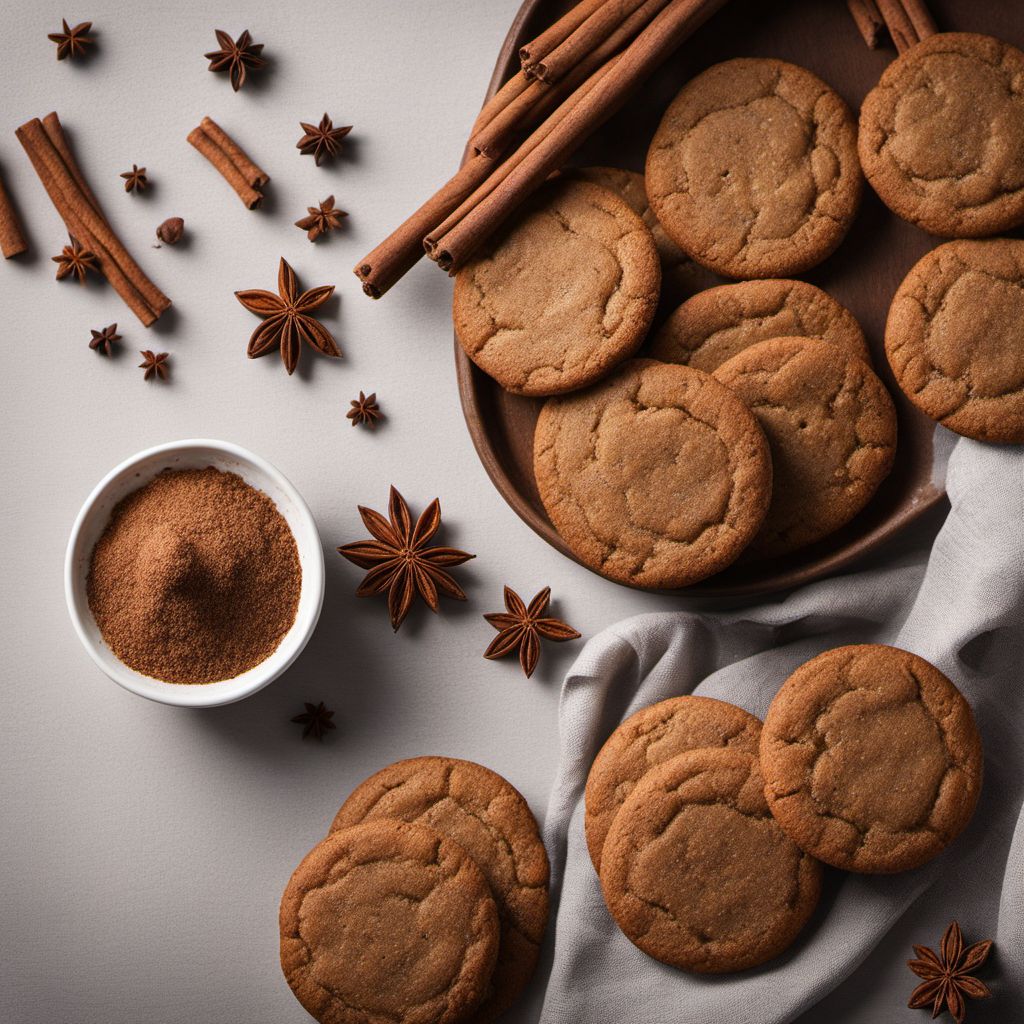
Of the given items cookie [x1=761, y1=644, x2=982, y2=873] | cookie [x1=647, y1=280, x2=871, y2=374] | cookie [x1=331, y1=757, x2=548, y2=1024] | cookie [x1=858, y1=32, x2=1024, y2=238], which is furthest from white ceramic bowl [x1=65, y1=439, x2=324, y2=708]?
cookie [x1=858, y1=32, x2=1024, y2=238]

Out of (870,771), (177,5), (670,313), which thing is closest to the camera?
(870,771)

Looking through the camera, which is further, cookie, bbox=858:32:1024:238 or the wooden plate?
the wooden plate

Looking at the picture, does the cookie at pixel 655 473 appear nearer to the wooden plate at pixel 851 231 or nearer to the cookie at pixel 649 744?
the wooden plate at pixel 851 231

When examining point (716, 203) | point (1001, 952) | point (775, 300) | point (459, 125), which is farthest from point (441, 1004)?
point (459, 125)

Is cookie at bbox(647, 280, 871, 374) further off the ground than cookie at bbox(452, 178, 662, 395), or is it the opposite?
cookie at bbox(452, 178, 662, 395)

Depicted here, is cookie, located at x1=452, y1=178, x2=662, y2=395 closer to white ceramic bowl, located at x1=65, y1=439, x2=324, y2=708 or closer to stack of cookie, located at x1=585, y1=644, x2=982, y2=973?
white ceramic bowl, located at x1=65, y1=439, x2=324, y2=708

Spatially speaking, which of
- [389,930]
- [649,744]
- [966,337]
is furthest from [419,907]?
[966,337]

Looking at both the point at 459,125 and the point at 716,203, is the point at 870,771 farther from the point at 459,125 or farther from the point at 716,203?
the point at 459,125
